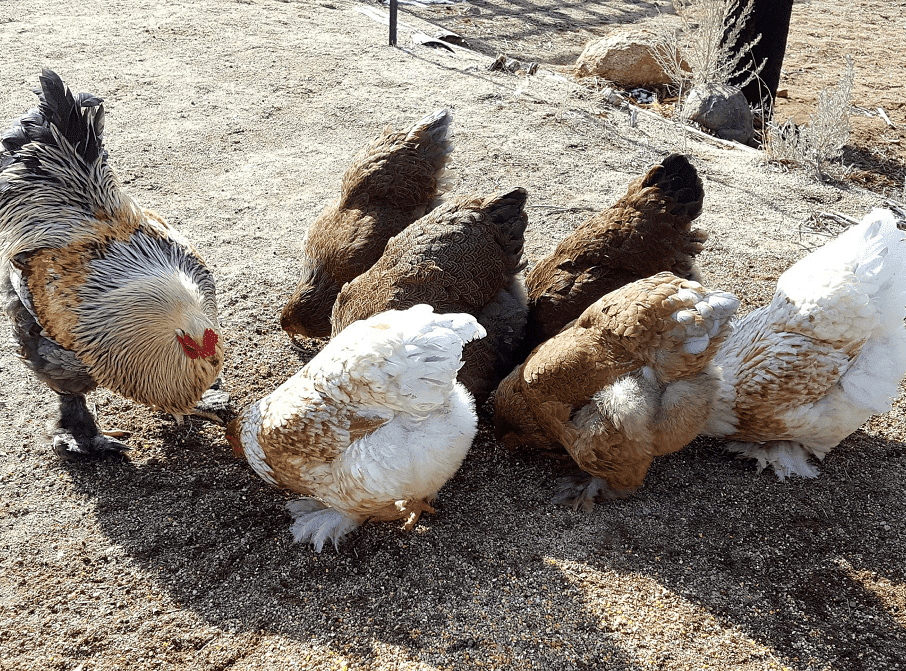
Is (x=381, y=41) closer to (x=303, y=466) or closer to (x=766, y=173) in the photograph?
(x=766, y=173)

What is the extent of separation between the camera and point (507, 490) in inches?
134

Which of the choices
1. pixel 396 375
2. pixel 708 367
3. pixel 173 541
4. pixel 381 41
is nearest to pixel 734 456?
pixel 708 367

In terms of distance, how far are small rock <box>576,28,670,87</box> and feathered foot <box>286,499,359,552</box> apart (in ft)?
23.9

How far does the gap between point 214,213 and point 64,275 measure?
7.81ft

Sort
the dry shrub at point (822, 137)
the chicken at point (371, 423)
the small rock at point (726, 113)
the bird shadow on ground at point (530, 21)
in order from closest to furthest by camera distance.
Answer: the chicken at point (371, 423) → the dry shrub at point (822, 137) → the small rock at point (726, 113) → the bird shadow on ground at point (530, 21)

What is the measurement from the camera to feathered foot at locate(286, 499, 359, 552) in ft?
10.1

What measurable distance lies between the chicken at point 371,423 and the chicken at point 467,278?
1.91 feet

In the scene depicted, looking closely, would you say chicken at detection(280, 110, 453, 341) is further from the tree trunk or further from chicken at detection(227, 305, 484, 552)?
the tree trunk

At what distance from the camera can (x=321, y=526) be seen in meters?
3.10

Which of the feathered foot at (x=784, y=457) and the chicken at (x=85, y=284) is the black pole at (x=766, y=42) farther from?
the chicken at (x=85, y=284)

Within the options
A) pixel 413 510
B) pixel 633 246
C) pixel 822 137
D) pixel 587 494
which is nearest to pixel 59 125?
pixel 413 510

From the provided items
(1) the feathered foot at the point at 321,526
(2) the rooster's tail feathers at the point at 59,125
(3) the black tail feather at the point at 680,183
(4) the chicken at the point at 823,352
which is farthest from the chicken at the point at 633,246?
(2) the rooster's tail feathers at the point at 59,125

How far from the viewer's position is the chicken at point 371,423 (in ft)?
8.68

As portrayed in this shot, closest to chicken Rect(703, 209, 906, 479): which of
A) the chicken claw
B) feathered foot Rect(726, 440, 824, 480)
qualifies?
feathered foot Rect(726, 440, 824, 480)
